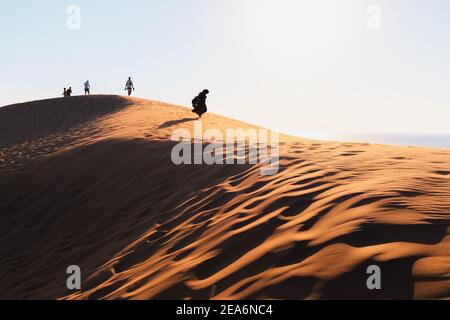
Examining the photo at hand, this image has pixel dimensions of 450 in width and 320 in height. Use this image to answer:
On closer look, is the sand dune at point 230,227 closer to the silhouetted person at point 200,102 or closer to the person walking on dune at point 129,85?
the silhouetted person at point 200,102

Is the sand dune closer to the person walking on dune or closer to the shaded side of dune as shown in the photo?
the shaded side of dune

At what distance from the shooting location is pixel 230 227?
508cm

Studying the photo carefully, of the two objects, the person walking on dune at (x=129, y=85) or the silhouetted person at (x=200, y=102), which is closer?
the silhouetted person at (x=200, y=102)

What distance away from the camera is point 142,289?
13.6ft

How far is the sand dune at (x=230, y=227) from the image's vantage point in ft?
11.0

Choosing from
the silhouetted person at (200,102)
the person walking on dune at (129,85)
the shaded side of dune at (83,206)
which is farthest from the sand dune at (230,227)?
the person walking on dune at (129,85)

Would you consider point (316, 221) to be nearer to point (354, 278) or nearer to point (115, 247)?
point (354, 278)

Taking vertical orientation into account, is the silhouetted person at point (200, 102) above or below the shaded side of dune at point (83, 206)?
above

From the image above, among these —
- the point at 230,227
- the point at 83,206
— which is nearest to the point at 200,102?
the point at 83,206

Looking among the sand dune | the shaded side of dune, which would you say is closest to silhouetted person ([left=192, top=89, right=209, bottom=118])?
the shaded side of dune

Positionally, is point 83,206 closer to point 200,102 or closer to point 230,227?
point 230,227

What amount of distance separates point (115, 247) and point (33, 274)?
1319 millimetres

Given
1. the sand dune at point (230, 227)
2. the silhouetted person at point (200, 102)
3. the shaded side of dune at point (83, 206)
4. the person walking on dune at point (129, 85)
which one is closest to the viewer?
the sand dune at point (230, 227)
